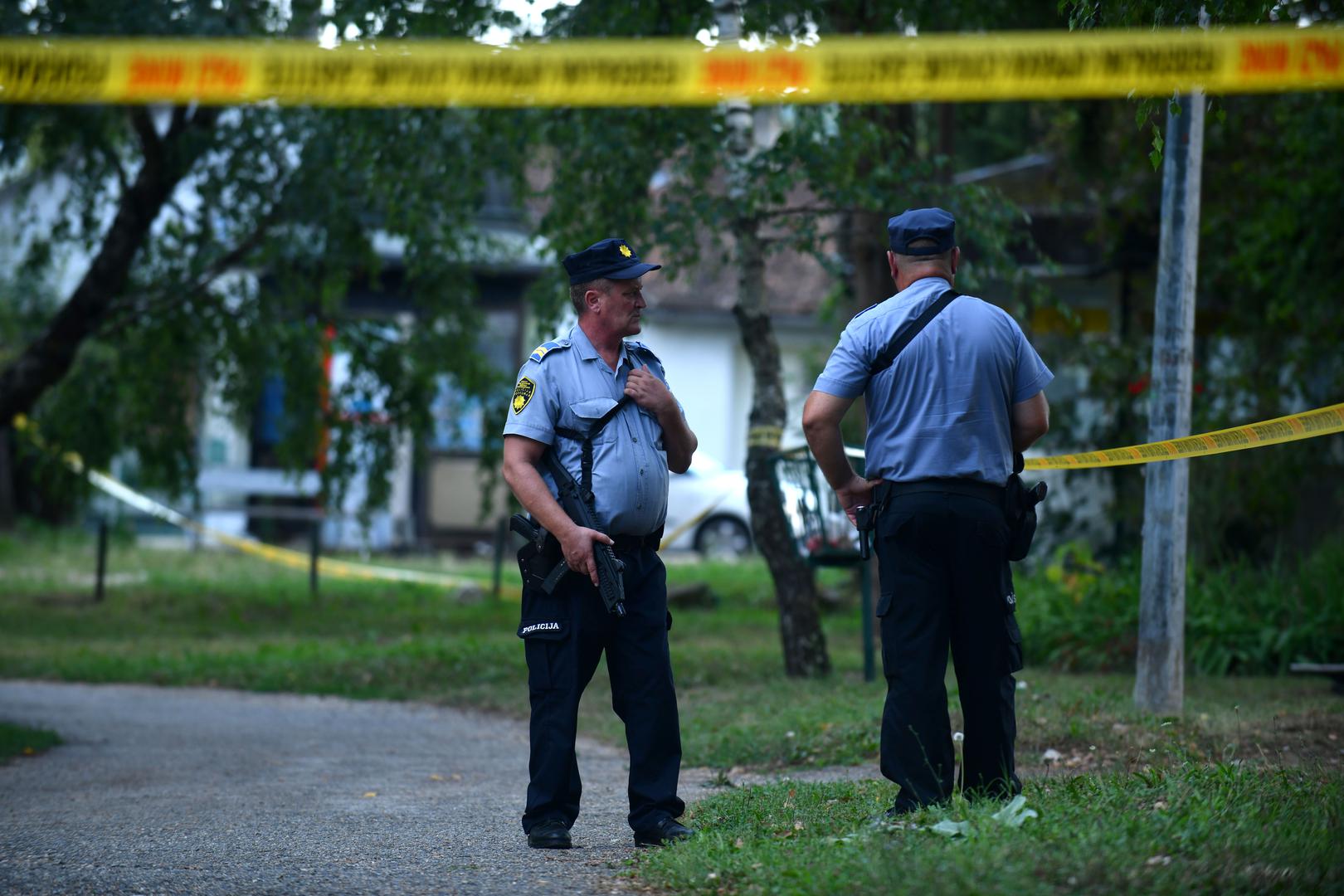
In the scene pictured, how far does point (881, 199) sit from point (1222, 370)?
245 inches

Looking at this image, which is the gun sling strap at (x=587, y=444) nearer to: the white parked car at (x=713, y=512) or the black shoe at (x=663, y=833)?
the black shoe at (x=663, y=833)

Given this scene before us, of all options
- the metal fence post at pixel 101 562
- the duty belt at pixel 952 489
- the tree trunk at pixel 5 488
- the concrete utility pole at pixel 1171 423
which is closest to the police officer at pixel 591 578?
the duty belt at pixel 952 489

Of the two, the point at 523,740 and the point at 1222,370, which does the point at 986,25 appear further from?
the point at 523,740

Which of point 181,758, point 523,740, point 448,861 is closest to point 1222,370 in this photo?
point 523,740

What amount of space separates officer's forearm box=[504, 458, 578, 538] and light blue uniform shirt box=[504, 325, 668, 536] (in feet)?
0.33

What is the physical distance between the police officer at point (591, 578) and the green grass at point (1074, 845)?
0.35 m

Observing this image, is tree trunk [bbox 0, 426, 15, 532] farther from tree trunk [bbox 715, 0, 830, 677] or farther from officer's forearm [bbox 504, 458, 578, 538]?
officer's forearm [bbox 504, 458, 578, 538]

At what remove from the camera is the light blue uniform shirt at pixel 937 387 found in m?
4.51

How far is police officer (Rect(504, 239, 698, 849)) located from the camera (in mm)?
4816

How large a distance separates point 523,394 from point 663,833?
1478 mm

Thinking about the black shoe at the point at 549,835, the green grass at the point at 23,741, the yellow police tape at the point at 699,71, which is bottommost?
the green grass at the point at 23,741

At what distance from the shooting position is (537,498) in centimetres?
477

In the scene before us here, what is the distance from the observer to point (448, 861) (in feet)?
15.5

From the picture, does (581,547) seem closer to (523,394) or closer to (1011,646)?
(523,394)
